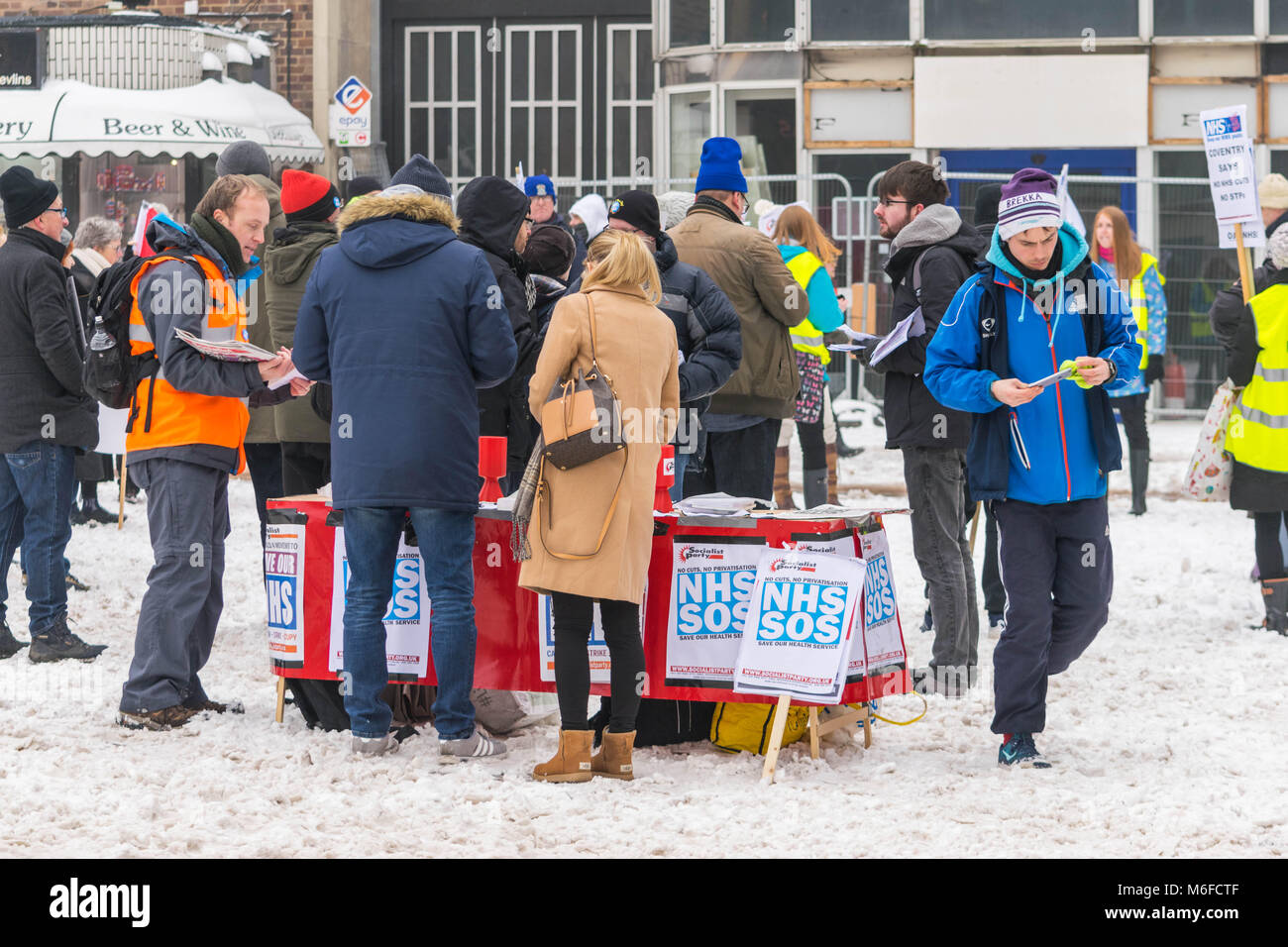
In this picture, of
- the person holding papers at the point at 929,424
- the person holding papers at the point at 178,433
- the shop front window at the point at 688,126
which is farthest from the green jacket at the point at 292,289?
the shop front window at the point at 688,126

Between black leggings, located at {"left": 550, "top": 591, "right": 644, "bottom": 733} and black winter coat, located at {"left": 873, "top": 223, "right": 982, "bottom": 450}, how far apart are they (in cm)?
181

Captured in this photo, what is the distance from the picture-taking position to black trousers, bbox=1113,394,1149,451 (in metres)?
12.5

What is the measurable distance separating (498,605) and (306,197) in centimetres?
214

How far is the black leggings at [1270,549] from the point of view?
898cm

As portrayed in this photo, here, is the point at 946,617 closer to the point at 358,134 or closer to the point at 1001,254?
the point at 1001,254

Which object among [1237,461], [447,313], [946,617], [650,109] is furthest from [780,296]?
[650,109]

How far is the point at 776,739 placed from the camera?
618cm

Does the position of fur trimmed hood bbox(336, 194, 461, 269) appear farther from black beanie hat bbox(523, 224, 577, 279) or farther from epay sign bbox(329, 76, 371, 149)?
epay sign bbox(329, 76, 371, 149)

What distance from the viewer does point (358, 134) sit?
65.3 feet

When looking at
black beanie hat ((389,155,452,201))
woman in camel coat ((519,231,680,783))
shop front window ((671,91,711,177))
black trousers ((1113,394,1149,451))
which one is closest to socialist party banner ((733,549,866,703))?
woman in camel coat ((519,231,680,783))

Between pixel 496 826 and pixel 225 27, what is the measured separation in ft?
58.2

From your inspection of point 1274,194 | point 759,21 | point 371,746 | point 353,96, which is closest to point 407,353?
point 371,746

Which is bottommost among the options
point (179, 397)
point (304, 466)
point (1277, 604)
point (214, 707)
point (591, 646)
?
point (214, 707)

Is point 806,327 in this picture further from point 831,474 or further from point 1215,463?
point 1215,463
